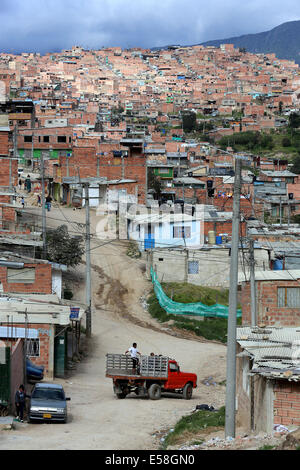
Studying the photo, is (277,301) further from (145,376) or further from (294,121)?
(294,121)

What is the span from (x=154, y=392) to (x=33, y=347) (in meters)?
4.28

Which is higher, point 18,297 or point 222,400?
point 18,297

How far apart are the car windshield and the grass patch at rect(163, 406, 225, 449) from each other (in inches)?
104

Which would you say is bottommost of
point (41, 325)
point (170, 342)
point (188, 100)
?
point (170, 342)

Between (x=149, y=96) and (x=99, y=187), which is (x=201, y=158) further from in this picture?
(x=149, y=96)

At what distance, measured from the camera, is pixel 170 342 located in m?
32.2

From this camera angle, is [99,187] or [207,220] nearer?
[207,220]

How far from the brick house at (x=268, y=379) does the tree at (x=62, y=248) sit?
18992 mm

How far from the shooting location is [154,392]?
2244 centimetres

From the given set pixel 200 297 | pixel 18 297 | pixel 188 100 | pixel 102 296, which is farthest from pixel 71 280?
pixel 188 100

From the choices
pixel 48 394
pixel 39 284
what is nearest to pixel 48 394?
pixel 48 394

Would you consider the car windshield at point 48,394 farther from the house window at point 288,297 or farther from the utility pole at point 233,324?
the house window at point 288,297

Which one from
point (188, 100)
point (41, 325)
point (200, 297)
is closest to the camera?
point (41, 325)
